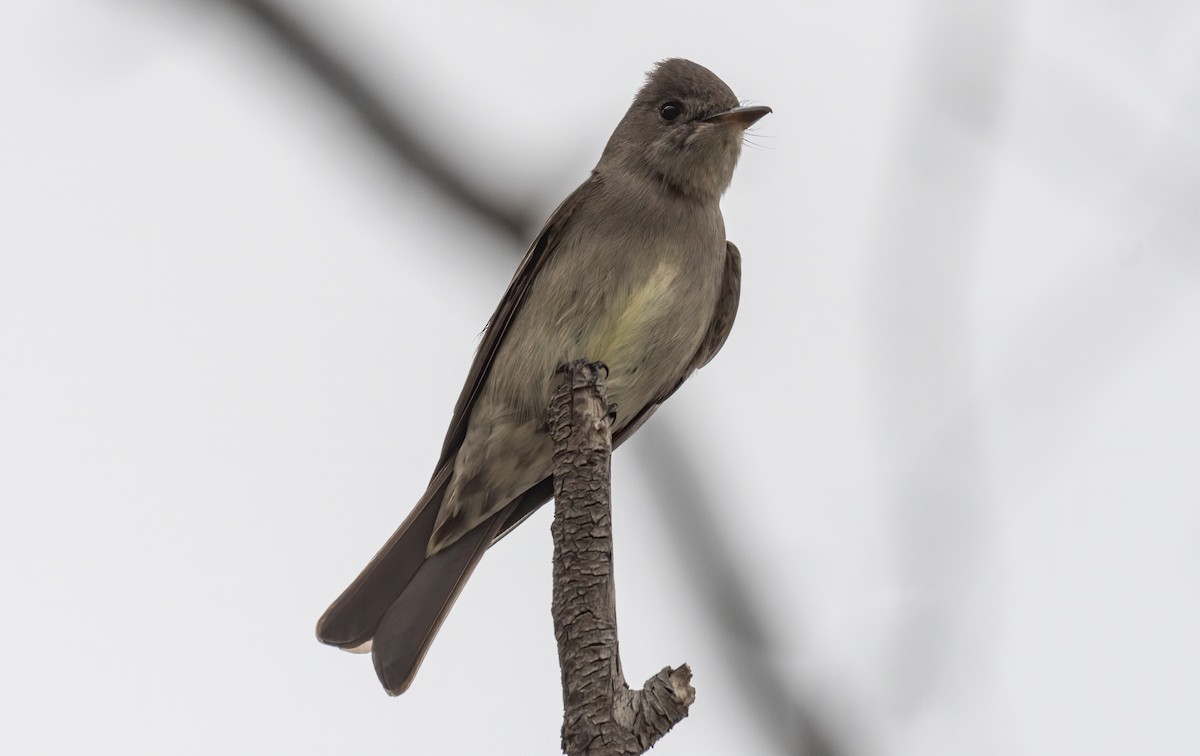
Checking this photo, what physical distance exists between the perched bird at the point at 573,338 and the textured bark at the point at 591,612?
145cm

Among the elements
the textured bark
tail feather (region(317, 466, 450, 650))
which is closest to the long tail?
tail feather (region(317, 466, 450, 650))

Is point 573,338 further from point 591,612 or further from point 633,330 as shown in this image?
point 591,612

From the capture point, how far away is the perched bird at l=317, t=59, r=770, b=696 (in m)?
5.57

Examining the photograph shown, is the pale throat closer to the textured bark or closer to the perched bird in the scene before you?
the perched bird

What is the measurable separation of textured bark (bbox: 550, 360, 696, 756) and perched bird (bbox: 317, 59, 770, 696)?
1450mm

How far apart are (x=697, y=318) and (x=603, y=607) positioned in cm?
282

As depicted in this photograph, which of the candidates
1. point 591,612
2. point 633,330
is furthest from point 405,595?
point 591,612

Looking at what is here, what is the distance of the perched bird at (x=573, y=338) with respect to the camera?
5566 mm

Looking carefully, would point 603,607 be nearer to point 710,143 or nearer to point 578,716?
→ point 578,716

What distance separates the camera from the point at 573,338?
5.58 meters

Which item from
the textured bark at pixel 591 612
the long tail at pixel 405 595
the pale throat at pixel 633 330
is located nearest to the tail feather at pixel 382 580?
the long tail at pixel 405 595

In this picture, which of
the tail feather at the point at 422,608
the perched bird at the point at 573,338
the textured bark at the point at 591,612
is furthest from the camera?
the perched bird at the point at 573,338

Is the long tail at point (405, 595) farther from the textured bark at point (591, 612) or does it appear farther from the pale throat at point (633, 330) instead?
the textured bark at point (591, 612)

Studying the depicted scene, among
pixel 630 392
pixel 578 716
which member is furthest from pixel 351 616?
pixel 578 716
